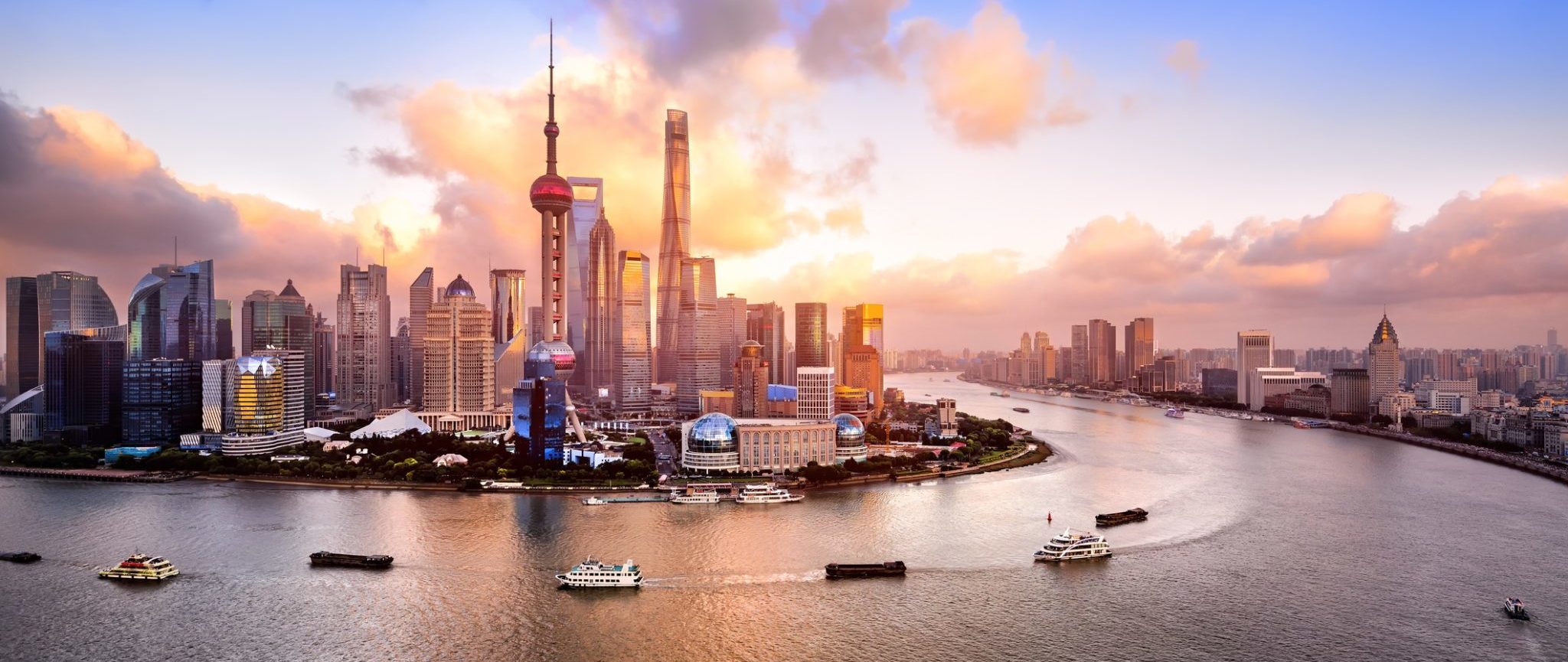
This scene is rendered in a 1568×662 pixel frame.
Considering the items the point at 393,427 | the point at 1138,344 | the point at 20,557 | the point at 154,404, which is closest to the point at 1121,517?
the point at 20,557

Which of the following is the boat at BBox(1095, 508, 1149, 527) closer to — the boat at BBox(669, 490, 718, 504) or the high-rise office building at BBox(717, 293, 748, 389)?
the boat at BBox(669, 490, 718, 504)

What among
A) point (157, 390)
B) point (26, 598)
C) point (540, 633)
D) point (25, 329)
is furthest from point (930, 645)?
point (25, 329)

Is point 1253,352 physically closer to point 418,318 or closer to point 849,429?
point 849,429

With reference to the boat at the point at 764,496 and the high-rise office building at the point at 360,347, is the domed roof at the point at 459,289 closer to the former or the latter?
the high-rise office building at the point at 360,347

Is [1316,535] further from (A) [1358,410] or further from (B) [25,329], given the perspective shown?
(B) [25,329]

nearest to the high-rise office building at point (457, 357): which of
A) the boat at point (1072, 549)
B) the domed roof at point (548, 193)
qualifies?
the domed roof at point (548, 193)
